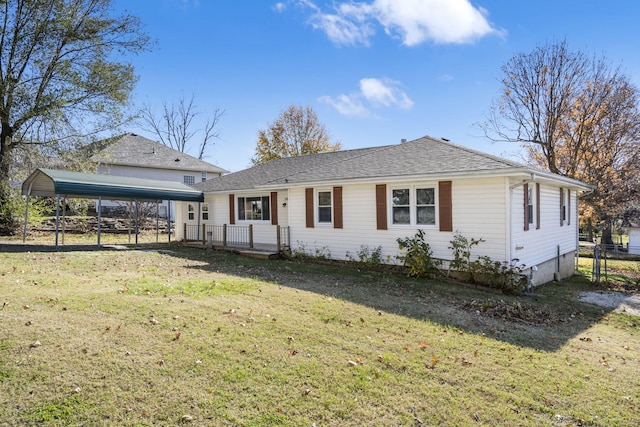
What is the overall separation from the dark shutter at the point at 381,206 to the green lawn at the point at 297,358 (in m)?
3.64

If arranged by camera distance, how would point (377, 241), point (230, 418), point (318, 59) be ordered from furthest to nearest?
point (318, 59)
point (377, 241)
point (230, 418)

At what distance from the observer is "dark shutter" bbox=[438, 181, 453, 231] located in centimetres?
1041

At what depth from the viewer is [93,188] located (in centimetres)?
1471

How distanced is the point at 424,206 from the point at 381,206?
4.33ft

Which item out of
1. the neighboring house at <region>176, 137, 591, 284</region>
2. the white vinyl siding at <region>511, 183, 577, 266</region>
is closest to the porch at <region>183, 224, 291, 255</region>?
the neighboring house at <region>176, 137, 591, 284</region>

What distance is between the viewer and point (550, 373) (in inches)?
179

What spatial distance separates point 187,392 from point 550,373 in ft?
13.5

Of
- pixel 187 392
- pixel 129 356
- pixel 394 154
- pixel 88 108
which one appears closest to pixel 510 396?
pixel 187 392

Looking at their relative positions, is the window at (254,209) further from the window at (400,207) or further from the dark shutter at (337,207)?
the window at (400,207)

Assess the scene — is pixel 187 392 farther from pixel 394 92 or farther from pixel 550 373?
pixel 394 92

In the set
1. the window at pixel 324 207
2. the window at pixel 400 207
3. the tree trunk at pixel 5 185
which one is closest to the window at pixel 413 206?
the window at pixel 400 207

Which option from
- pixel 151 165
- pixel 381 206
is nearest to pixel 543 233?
pixel 381 206

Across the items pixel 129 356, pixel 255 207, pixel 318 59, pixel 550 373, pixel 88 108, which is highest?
pixel 318 59

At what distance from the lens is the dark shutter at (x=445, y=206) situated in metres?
10.4
